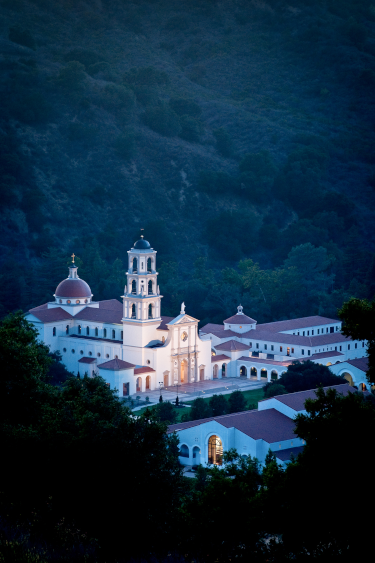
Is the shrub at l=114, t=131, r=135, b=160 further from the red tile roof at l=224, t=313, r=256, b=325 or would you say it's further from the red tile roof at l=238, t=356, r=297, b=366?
the red tile roof at l=238, t=356, r=297, b=366

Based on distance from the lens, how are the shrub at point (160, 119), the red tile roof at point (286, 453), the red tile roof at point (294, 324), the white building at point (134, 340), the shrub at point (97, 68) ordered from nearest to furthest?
the red tile roof at point (286, 453), the white building at point (134, 340), the red tile roof at point (294, 324), the shrub at point (160, 119), the shrub at point (97, 68)

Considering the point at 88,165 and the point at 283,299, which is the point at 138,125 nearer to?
the point at 88,165

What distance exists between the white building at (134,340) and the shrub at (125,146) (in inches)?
2130

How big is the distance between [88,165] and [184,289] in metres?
38.3

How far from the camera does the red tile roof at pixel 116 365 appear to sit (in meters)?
55.5

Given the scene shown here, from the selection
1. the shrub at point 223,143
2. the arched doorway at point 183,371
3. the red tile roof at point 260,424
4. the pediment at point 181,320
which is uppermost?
the shrub at point 223,143

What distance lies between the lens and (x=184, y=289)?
78.7 metres

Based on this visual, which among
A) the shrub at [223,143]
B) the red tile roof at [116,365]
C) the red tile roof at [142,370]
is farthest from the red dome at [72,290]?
the shrub at [223,143]

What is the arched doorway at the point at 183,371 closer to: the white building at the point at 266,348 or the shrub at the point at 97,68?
the white building at the point at 266,348

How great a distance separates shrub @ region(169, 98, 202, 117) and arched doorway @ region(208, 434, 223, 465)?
90484mm

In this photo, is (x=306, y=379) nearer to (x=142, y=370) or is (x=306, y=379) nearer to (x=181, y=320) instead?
(x=181, y=320)

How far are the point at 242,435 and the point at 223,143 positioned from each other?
88.7 metres

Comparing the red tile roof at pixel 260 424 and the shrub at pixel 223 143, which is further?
the shrub at pixel 223 143

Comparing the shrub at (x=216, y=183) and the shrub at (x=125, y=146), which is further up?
the shrub at (x=125, y=146)
